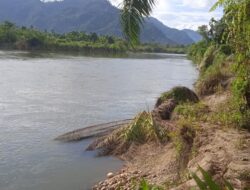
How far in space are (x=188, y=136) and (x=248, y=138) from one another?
1.77 meters

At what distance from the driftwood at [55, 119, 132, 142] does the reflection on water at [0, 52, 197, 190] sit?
59 centimetres

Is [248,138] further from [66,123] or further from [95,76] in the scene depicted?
[95,76]

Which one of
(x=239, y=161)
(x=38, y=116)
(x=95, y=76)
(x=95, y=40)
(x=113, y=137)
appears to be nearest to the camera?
(x=239, y=161)

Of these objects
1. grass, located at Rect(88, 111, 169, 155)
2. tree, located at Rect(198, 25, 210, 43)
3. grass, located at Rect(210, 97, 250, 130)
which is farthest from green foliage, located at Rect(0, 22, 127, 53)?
grass, located at Rect(210, 97, 250, 130)

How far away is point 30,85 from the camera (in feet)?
119

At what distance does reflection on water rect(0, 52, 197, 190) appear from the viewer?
14.6m

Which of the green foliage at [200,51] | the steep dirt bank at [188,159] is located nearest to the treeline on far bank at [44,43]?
the green foliage at [200,51]

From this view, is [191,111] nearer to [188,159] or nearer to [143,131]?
[143,131]

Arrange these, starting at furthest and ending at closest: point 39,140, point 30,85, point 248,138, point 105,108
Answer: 1. point 30,85
2. point 105,108
3. point 39,140
4. point 248,138

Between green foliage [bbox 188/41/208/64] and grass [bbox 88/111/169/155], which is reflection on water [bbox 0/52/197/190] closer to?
grass [bbox 88/111/169/155]

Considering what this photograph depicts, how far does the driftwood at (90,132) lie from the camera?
19.0 meters

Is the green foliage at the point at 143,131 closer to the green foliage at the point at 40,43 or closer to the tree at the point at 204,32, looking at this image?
the tree at the point at 204,32

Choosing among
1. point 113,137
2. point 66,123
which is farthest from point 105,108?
point 113,137

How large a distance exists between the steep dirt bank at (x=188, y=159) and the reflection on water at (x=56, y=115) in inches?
36.3
